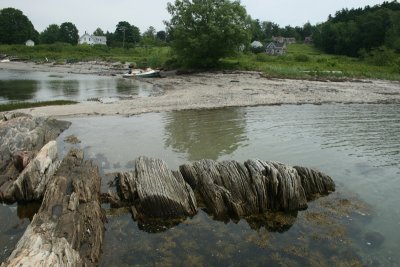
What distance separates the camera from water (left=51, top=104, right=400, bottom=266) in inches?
304

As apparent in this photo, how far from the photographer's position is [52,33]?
135625mm

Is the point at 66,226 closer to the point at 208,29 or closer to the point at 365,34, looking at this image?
the point at 208,29

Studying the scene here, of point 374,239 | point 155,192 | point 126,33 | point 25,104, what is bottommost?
point 374,239

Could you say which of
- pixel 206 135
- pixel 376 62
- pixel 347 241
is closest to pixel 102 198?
pixel 347 241

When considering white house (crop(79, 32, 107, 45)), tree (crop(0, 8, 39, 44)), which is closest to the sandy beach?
tree (crop(0, 8, 39, 44))

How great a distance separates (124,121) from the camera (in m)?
20.0

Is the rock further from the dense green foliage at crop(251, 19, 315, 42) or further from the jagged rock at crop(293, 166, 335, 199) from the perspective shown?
the dense green foliage at crop(251, 19, 315, 42)

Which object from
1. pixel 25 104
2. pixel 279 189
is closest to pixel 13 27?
pixel 25 104

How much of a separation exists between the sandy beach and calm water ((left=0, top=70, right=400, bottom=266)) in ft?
6.41

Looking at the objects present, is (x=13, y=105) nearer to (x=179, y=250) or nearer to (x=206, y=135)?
(x=206, y=135)

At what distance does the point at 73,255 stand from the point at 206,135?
442 inches

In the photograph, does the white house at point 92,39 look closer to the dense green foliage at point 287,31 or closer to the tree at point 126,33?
the tree at point 126,33


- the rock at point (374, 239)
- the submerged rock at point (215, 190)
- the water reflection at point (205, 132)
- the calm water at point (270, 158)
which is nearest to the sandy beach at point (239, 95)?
the calm water at point (270, 158)

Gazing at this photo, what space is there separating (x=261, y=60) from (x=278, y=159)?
168 ft
